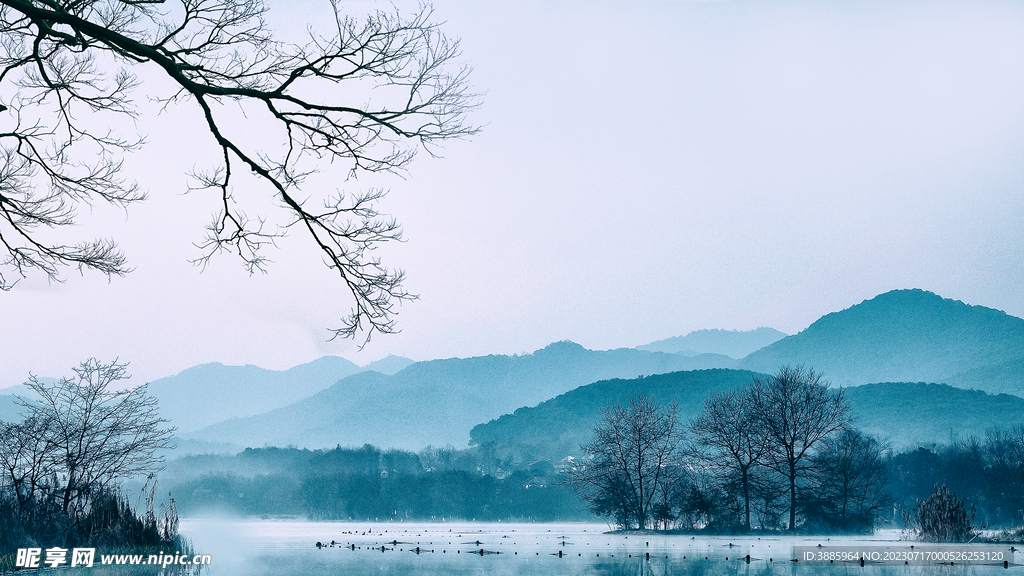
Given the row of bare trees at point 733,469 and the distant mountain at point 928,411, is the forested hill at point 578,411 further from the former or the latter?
the row of bare trees at point 733,469

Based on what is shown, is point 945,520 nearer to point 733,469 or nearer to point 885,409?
point 733,469

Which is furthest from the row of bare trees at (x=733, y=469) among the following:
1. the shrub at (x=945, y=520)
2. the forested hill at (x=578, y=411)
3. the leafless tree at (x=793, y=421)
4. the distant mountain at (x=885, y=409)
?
the distant mountain at (x=885, y=409)

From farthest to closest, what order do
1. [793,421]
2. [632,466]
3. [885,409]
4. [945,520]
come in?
[885,409] < [632,466] < [793,421] < [945,520]

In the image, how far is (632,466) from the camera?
42406 millimetres

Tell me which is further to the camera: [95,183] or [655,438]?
[655,438]

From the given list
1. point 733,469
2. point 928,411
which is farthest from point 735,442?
point 928,411

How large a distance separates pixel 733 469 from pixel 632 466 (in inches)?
Result: 197

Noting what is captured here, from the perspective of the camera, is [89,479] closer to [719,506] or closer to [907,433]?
[719,506]

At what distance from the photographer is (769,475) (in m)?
45.0

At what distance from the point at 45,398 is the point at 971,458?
63.1 m

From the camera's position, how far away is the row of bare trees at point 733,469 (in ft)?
130

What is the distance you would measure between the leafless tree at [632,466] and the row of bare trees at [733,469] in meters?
0.05

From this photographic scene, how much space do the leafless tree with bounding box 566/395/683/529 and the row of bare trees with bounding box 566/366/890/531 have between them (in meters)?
0.05

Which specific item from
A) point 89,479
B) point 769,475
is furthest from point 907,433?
point 89,479
